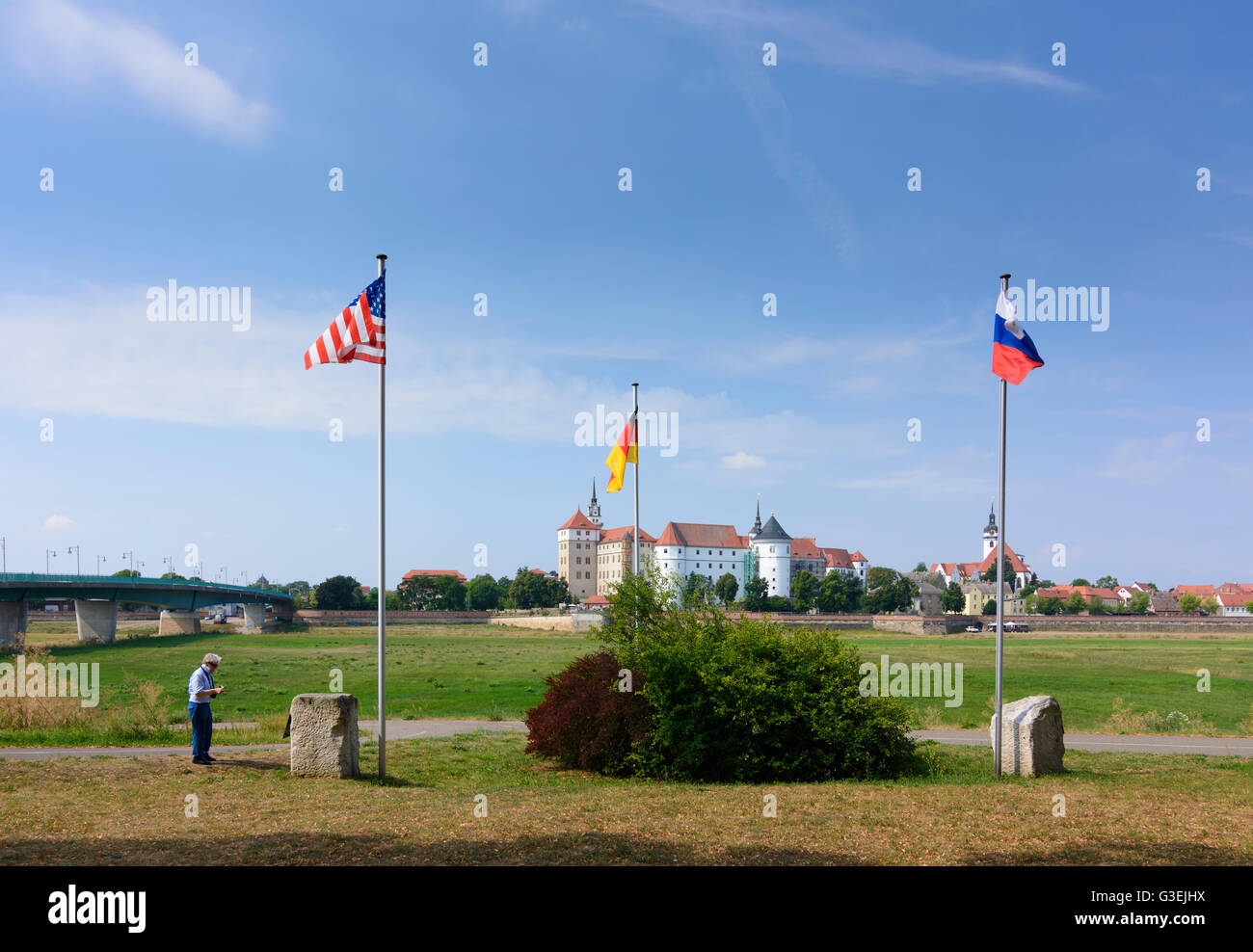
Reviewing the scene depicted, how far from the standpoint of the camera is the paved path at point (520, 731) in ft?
52.7

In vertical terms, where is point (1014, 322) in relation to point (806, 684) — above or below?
above

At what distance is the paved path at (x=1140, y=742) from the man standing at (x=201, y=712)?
48.9 ft

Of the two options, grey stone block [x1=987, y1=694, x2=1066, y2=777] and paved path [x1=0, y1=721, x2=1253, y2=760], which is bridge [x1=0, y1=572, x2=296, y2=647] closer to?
paved path [x1=0, y1=721, x2=1253, y2=760]

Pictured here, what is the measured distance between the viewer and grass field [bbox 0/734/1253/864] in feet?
28.7

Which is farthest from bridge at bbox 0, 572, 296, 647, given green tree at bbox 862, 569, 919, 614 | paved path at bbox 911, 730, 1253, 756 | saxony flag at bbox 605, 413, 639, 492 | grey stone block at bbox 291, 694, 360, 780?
green tree at bbox 862, 569, 919, 614

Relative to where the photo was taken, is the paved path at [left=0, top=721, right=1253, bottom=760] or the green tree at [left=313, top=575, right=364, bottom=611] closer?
the paved path at [left=0, top=721, right=1253, bottom=760]

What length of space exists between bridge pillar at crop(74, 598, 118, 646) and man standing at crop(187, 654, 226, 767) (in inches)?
2773

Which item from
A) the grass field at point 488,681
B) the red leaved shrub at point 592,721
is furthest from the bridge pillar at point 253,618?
the red leaved shrub at point 592,721

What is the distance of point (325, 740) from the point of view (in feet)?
44.5

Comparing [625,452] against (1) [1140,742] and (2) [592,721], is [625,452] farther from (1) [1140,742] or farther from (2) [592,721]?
(1) [1140,742]
